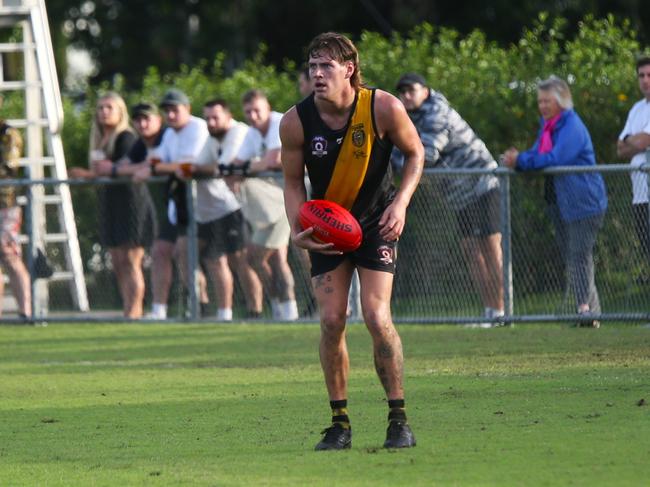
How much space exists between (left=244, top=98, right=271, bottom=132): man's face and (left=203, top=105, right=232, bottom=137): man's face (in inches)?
9.9

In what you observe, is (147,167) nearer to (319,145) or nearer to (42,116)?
(42,116)

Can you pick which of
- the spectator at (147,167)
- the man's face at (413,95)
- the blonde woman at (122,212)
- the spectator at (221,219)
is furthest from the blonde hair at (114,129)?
the man's face at (413,95)

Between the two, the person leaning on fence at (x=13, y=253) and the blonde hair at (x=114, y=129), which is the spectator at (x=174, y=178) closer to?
the blonde hair at (x=114, y=129)

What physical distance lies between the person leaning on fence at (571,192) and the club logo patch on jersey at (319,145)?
6.84 m

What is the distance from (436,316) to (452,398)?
5490 millimetres

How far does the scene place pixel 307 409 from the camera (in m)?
10.4

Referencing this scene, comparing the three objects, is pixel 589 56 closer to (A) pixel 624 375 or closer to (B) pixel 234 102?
(B) pixel 234 102

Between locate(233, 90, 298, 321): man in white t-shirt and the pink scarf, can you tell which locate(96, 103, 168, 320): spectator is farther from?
the pink scarf

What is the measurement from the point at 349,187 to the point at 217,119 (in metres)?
8.29

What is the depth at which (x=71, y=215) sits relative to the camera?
18922mm

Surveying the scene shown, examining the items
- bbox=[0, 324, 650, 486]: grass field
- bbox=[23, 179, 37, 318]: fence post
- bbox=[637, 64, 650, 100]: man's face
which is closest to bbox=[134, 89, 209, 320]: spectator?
bbox=[0, 324, 650, 486]: grass field

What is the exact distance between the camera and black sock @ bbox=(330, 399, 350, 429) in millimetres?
8586

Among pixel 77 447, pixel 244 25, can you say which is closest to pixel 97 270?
pixel 77 447

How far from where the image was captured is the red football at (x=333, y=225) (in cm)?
847
